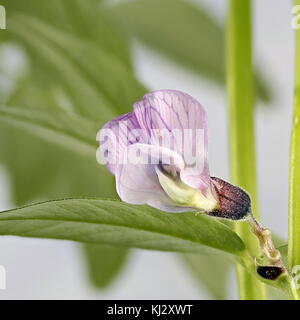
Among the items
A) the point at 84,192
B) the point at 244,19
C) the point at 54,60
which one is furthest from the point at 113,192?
the point at 244,19

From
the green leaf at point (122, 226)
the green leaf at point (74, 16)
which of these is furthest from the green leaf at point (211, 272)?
the green leaf at point (122, 226)

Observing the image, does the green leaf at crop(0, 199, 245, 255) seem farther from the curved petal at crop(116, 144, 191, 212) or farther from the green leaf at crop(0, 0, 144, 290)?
the green leaf at crop(0, 0, 144, 290)

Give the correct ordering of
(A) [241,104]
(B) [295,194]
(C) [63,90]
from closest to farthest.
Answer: (B) [295,194]
(A) [241,104]
(C) [63,90]

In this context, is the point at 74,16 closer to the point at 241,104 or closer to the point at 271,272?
the point at 241,104

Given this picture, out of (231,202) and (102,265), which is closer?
(231,202)

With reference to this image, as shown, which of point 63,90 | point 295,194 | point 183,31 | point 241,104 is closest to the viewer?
point 295,194

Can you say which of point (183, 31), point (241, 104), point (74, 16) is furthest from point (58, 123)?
point (183, 31)
